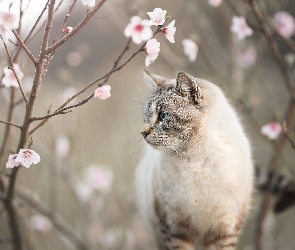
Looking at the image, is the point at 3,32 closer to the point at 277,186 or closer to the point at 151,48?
the point at 151,48

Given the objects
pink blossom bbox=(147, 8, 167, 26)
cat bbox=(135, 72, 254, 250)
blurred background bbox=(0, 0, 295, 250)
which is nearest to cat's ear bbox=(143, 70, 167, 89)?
cat bbox=(135, 72, 254, 250)

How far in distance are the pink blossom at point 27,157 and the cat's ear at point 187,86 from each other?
0.74 m

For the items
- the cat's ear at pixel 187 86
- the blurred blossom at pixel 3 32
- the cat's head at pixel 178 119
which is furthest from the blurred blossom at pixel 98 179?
the blurred blossom at pixel 3 32

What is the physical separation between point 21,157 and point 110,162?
13.5ft

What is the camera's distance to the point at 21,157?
1648 mm

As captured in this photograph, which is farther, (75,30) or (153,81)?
(153,81)

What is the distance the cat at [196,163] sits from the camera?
2.11 meters

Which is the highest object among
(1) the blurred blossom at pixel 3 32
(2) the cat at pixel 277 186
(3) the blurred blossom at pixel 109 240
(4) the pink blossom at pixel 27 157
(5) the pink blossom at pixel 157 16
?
(3) the blurred blossom at pixel 109 240

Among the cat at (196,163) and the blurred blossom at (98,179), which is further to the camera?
the blurred blossom at (98,179)

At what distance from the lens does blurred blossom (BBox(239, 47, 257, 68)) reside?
11.7ft

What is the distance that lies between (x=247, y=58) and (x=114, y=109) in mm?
1422

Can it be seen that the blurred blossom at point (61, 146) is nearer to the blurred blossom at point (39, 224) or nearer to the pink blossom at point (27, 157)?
the blurred blossom at point (39, 224)

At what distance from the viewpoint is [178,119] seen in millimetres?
2092


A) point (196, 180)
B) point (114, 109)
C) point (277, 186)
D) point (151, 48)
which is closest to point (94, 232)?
point (114, 109)
